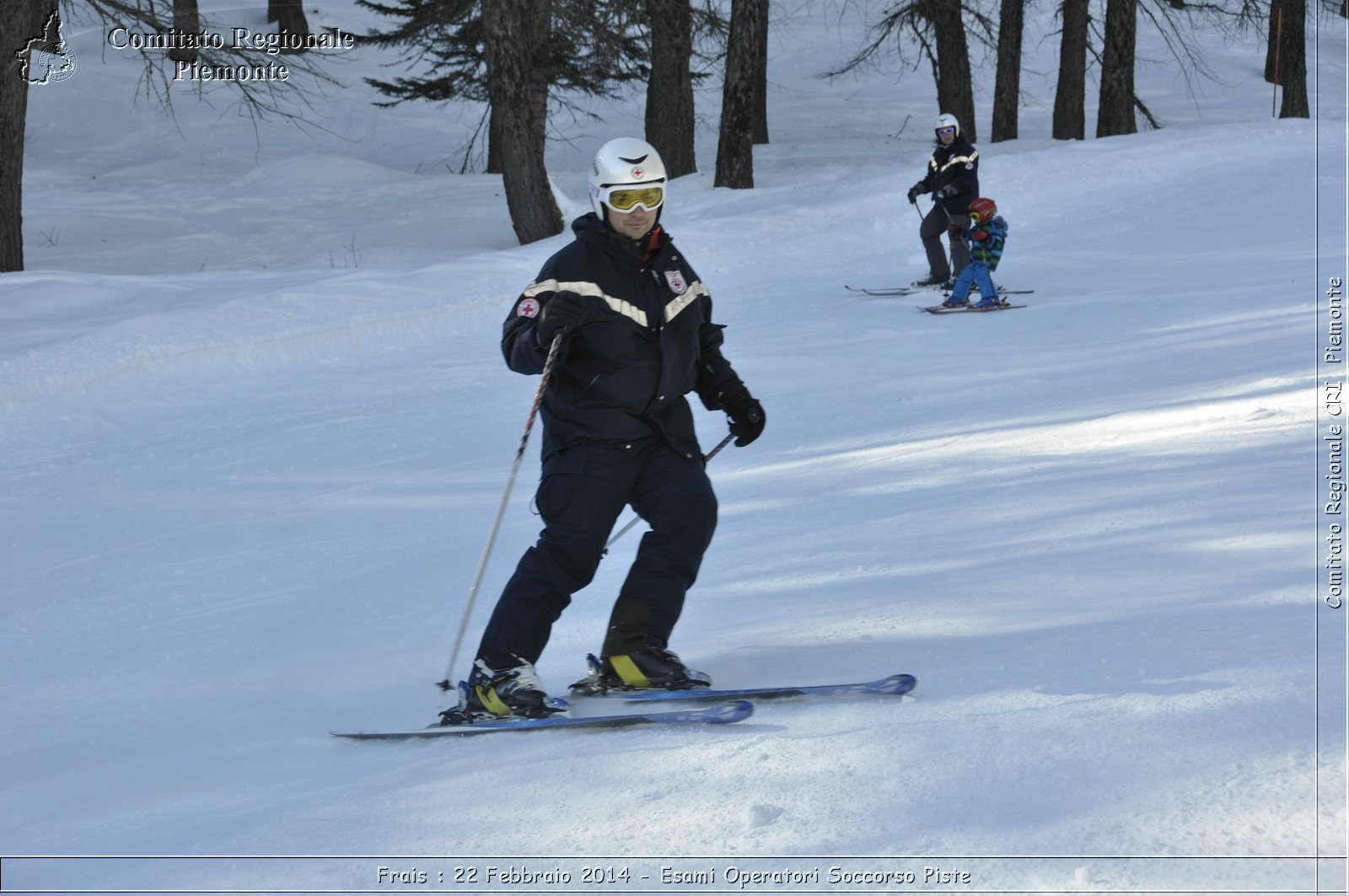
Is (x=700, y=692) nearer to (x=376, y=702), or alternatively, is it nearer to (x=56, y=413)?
(x=376, y=702)

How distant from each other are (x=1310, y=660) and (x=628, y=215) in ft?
7.22

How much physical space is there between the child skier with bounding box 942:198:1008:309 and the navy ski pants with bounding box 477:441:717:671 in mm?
7607

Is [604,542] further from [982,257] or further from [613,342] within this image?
[982,257]

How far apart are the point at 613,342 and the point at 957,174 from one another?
9208 mm

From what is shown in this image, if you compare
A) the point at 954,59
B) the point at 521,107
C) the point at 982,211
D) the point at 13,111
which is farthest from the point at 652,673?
the point at 954,59

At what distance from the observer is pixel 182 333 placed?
1056 cm

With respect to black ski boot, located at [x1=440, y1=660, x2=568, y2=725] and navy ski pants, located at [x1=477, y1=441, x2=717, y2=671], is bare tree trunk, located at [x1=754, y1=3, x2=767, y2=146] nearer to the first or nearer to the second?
navy ski pants, located at [x1=477, y1=441, x2=717, y2=671]

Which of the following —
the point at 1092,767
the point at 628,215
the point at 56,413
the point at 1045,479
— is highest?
the point at 628,215

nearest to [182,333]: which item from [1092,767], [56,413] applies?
[56,413]

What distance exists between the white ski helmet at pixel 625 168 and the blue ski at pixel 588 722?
60.3 inches

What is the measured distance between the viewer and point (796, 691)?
351 centimetres

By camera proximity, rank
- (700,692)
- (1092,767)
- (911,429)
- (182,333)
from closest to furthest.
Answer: (1092,767)
(700,692)
(911,429)
(182,333)

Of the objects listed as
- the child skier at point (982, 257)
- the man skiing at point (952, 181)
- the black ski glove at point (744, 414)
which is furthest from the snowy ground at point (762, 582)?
the man skiing at point (952, 181)

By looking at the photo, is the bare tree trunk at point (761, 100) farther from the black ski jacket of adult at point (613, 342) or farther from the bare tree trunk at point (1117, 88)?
the black ski jacket of adult at point (613, 342)
